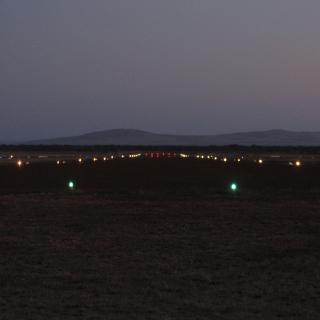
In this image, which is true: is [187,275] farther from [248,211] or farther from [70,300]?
[248,211]

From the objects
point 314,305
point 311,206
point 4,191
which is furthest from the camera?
point 4,191

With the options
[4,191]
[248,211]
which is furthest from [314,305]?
[4,191]

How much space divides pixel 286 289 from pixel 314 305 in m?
1.24

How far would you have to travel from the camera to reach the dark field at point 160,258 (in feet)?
36.3

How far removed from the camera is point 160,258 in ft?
50.9

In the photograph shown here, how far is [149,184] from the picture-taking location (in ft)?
134

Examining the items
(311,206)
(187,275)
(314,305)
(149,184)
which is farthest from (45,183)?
(314,305)

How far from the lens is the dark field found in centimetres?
1107

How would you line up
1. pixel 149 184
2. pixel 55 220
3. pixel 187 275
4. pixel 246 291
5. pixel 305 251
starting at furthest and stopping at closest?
1. pixel 149 184
2. pixel 55 220
3. pixel 305 251
4. pixel 187 275
5. pixel 246 291

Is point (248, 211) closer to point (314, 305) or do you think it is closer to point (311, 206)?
point (311, 206)

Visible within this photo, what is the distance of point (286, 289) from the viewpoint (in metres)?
12.4

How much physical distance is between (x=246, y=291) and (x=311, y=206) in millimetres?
15863

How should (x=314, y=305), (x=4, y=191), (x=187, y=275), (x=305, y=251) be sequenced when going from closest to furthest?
(x=314, y=305) < (x=187, y=275) < (x=305, y=251) < (x=4, y=191)

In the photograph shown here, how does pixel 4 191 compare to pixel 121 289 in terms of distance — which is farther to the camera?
pixel 4 191
